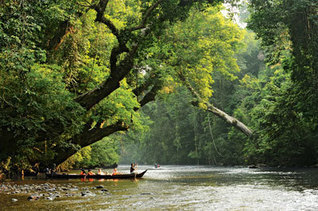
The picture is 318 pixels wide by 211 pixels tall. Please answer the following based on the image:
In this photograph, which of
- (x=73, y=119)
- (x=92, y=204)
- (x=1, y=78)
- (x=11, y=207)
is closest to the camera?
(x=11, y=207)

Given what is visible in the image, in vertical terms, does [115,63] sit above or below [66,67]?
below

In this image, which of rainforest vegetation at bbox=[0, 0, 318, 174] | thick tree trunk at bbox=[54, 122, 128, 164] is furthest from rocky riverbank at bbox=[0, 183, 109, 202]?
thick tree trunk at bbox=[54, 122, 128, 164]

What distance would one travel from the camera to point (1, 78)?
1068cm

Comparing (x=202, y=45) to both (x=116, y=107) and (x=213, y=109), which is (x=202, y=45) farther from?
(x=116, y=107)

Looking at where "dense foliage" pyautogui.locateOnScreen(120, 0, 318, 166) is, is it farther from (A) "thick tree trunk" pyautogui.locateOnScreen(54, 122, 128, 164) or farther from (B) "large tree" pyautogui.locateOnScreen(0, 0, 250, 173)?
(A) "thick tree trunk" pyautogui.locateOnScreen(54, 122, 128, 164)

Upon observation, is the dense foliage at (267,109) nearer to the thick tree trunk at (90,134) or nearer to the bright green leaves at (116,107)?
the bright green leaves at (116,107)

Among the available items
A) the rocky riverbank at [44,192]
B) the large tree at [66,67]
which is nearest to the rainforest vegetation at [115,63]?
the large tree at [66,67]

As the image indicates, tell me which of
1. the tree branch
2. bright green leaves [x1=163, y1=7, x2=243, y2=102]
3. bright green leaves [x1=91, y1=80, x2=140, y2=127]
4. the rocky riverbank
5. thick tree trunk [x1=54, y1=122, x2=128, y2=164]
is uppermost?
bright green leaves [x1=163, y1=7, x2=243, y2=102]

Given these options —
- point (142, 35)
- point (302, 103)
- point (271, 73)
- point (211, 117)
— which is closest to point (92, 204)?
point (142, 35)

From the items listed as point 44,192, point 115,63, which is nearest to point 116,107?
point 115,63

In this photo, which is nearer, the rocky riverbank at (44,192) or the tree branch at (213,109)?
the rocky riverbank at (44,192)

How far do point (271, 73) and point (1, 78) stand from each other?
34284 millimetres

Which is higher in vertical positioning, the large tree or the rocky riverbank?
the large tree

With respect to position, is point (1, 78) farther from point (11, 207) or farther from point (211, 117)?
point (211, 117)
